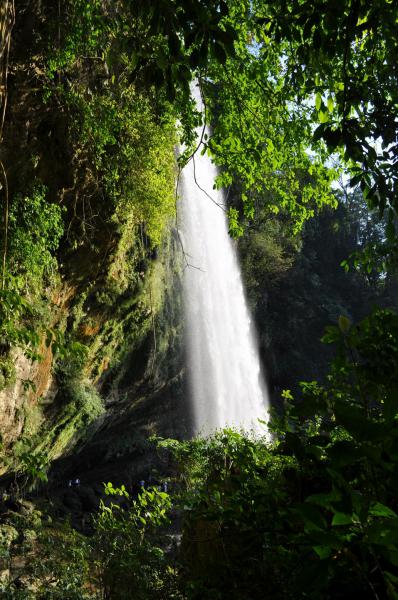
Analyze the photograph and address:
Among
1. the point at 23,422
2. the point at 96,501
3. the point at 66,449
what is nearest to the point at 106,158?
the point at 23,422

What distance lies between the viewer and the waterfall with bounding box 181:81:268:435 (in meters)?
13.7

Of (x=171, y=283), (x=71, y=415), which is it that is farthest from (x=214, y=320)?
(x=71, y=415)

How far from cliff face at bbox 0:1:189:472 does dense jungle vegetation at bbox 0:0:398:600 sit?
33mm

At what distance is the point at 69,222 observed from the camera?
666 centimetres

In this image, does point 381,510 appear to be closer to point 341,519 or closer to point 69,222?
point 341,519

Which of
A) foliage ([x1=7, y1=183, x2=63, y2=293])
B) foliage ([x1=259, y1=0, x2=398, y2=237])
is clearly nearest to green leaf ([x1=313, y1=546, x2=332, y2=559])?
foliage ([x1=259, y1=0, x2=398, y2=237])

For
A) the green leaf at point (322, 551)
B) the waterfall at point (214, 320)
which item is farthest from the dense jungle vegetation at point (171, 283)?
the waterfall at point (214, 320)

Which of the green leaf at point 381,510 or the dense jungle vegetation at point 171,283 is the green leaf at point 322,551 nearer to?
the dense jungle vegetation at point 171,283

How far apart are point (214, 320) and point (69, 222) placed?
8864 millimetres

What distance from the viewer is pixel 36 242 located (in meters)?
5.50

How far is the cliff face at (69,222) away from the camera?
5074mm

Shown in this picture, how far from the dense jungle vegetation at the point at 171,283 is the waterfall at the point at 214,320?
146 centimetres

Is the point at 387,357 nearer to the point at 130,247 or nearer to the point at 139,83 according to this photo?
the point at 139,83

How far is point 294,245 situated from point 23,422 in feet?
49.5
